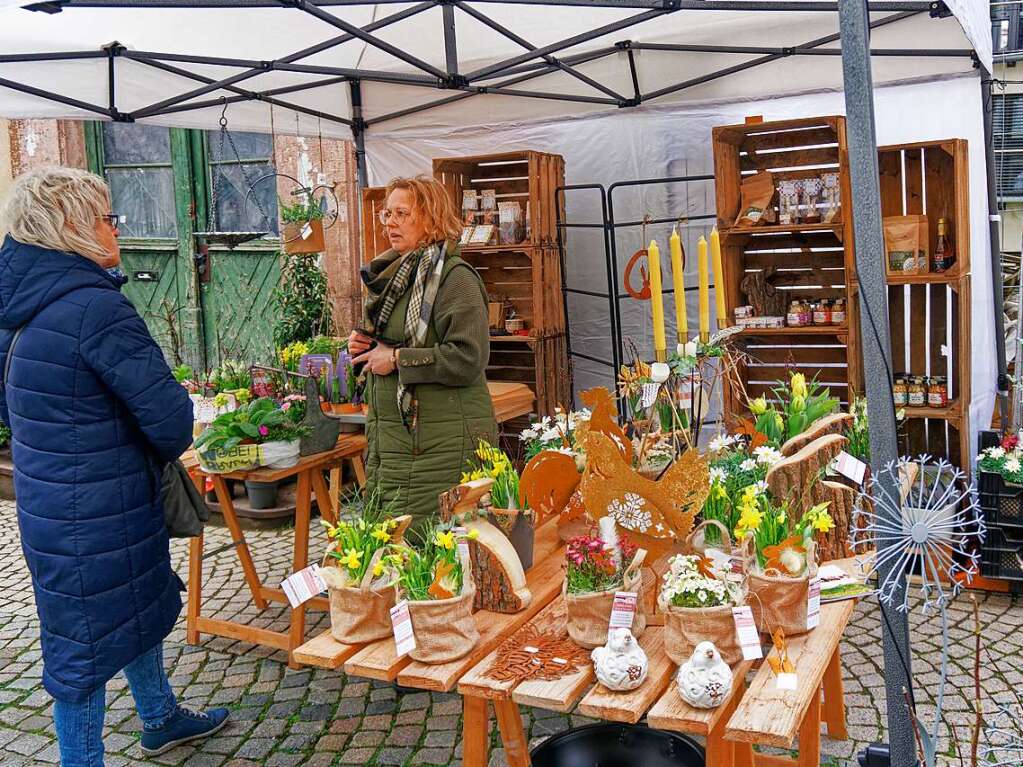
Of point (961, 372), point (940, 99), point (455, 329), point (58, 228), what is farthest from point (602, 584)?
point (940, 99)

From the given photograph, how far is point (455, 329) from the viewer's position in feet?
10.2

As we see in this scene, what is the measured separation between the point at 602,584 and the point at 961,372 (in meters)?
3.20

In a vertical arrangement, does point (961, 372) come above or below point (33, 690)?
above

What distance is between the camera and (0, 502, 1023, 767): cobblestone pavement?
3.14m

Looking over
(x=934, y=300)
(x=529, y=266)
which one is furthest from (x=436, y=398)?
(x=934, y=300)

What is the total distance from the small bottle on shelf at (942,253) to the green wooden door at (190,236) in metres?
5.24

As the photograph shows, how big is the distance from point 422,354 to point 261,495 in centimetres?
306

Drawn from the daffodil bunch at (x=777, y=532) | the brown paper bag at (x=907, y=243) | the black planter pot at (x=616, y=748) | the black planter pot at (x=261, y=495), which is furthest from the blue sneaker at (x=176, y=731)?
the brown paper bag at (x=907, y=243)

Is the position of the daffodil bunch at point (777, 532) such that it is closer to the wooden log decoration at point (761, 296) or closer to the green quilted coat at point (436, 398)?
the green quilted coat at point (436, 398)

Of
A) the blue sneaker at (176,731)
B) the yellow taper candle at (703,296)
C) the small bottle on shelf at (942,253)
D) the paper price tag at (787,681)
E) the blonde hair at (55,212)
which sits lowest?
the blue sneaker at (176,731)

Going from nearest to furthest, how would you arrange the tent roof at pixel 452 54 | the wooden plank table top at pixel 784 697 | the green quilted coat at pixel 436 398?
the wooden plank table top at pixel 784 697, the green quilted coat at pixel 436 398, the tent roof at pixel 452 54

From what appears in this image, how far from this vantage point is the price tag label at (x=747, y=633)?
178 cm

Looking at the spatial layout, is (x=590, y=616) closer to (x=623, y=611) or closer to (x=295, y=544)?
(x=623, y=611)

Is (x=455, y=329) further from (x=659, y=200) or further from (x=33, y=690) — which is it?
(x=659, y=200)
